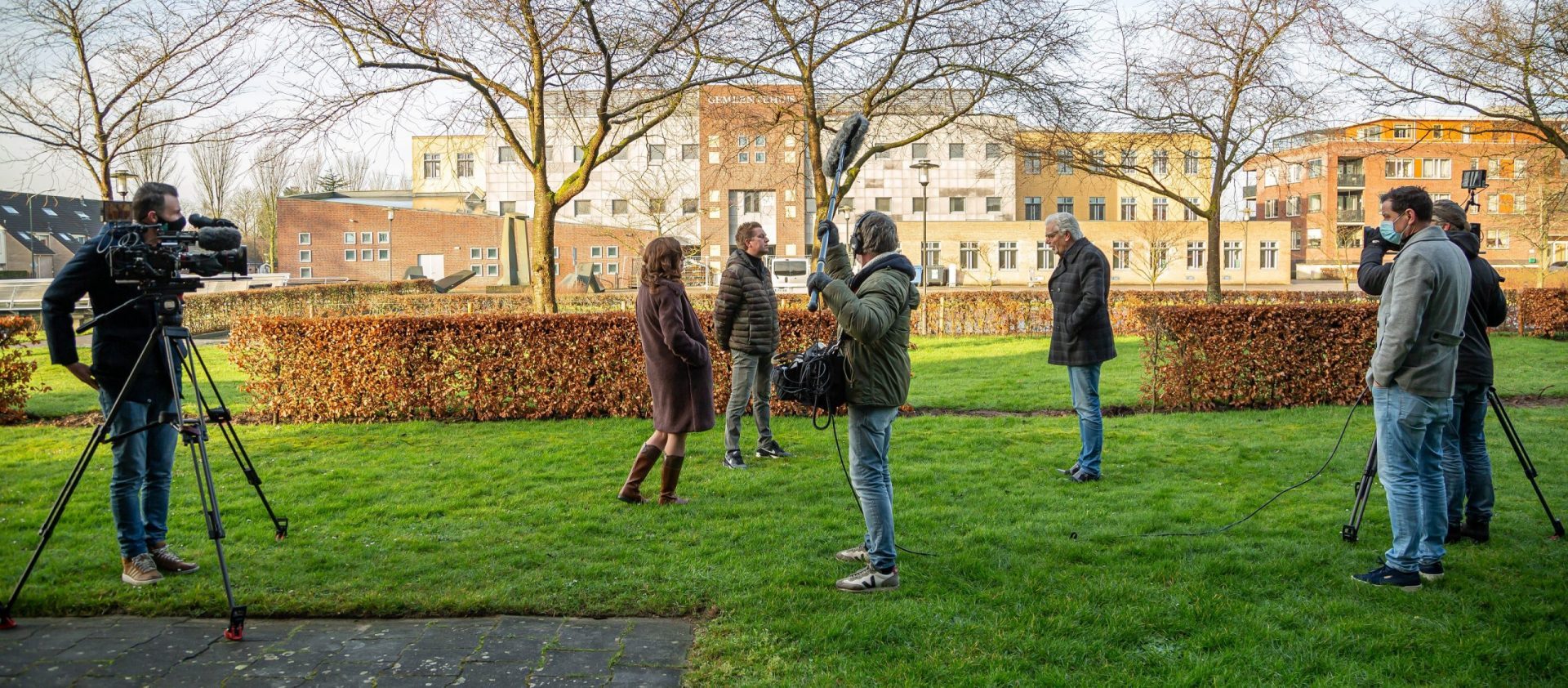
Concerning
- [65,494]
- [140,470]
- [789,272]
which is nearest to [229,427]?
[140,470]

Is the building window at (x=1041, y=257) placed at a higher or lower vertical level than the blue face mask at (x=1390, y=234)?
higher

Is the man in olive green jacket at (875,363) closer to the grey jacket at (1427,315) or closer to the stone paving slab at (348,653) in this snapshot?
the stone paving slab at (348,653)

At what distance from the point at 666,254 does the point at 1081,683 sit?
11.4ft

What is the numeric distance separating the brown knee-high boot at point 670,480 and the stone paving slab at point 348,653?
1941mm

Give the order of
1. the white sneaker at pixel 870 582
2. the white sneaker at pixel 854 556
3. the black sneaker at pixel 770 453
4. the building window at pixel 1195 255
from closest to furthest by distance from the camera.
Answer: the white sneaker at pixel 870 582 → the white sneaker at pixel 854 556 → the black sneaker at pixel 770 453 → the building window at pixel 1195 255

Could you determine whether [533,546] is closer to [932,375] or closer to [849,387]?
[849,387]

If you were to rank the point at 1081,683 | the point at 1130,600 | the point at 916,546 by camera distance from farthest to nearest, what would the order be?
the point at 916,546 → the point at 1130,600 → the point at 1081,683

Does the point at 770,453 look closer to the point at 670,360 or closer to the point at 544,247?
the point at 670,360

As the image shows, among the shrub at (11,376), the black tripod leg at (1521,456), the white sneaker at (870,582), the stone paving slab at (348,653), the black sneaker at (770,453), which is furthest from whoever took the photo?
the shrub at (11,376)

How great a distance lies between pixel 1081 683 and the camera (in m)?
3.52

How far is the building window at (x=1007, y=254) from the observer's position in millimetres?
56969

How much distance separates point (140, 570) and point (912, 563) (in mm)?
3722

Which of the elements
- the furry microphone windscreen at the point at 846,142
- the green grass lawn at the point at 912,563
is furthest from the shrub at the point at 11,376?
the furry microphone windscreen at the point at 846,142

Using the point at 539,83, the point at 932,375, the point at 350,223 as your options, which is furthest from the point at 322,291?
the point at 350,223
